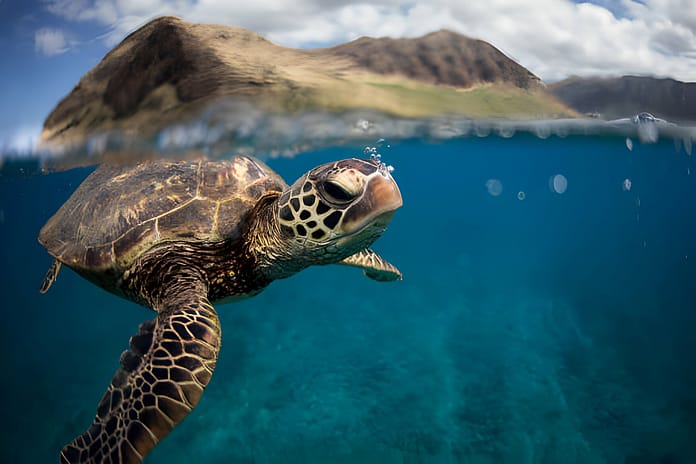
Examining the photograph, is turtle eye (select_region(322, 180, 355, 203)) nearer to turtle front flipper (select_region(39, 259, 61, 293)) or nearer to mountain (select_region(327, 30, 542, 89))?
mountain (select_region(327, 30, 542, 89))

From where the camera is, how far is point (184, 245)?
3574 millimetres

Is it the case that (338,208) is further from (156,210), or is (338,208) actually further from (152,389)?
(156,210)

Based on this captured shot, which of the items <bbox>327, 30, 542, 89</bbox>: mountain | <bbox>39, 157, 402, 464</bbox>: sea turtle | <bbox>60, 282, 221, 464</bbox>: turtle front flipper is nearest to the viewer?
<bbox>60, 282, 221, 464</bbox>: turtle front flipper

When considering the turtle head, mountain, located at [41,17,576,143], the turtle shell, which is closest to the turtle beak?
the turtle head

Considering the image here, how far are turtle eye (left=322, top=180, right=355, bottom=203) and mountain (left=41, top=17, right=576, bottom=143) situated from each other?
2.21m

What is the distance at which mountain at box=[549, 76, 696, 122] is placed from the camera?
20.5ft

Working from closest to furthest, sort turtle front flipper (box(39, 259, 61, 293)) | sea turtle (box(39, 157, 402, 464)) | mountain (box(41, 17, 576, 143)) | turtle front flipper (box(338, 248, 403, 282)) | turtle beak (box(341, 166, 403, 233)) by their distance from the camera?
sea turtle (box(39, 157, 402, 464))
turtle beak (box(341, 166, 403, 233))
mountain (box(41, 17, 576, 143))
turtle front flipper (box(338, 248, 403, 282))
turtle front flipper (box(39, 259, 61, 293))

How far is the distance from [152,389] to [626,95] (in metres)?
8.31

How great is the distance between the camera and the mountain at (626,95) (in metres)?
6.24

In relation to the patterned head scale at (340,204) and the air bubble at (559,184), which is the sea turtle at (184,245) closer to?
the patterned head scale at (340,204)

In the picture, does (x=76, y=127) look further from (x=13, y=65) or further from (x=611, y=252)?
(x=611, y=252)

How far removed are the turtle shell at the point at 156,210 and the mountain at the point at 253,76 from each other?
1027 mm

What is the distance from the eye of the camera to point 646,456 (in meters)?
7.37

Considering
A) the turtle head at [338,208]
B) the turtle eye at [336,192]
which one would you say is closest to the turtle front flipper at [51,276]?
the turtle head at [338,208]
